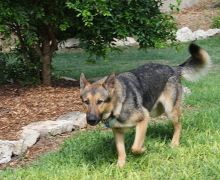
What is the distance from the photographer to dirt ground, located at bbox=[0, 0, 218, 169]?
24.2 feet

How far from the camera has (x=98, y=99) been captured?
565cm

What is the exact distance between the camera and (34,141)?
7410 mm

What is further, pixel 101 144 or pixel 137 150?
pixel 101 144

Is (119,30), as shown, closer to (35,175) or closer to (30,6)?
(30,6)

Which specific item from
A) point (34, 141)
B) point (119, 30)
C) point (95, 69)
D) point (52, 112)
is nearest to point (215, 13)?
point (95, 69)

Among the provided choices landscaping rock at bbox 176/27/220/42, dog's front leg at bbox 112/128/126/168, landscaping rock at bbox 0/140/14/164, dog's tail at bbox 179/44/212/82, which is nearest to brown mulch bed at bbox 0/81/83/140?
landscaping rock at bbox 0/140/14/164

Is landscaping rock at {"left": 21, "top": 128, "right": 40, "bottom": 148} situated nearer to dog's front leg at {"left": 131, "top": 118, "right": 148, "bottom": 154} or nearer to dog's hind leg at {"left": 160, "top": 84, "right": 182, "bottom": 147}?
dog's front leg at {"left": 131, "top": 118, "right": 148, "bottom": 154}

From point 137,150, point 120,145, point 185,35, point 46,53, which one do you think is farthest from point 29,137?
point 185,35

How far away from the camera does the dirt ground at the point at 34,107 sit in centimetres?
736

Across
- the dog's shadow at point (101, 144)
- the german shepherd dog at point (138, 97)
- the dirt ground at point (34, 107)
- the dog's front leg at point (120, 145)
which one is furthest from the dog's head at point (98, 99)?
the dirt ground at point (34, 107)

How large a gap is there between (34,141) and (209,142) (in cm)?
256

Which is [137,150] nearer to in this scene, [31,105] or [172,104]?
[172,104]

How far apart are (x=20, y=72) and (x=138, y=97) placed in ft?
18.3

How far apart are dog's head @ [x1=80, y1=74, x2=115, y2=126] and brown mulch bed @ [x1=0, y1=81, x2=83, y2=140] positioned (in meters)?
2.20
